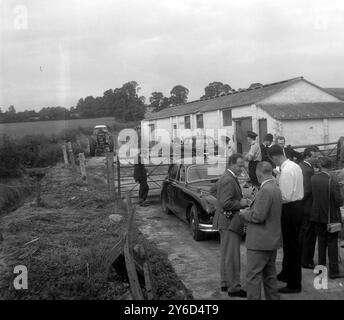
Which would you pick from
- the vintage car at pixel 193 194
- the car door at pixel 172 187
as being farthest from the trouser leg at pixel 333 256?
the car door at pixel 172 187

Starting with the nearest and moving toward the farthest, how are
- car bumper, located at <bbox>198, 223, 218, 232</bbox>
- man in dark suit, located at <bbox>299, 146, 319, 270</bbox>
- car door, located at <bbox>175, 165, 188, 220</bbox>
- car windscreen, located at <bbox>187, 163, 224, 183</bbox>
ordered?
man in dark suit, located at <bbox>299, 146, 319, 270</bbox>
car bumper, located at <bbox>198, 223, 218, 232</bbox>
car door, located at <bbox>175, 165, 188, 220</bbox>
car windscreen, located at <bbox>187, 163, 224, 183</bbox>

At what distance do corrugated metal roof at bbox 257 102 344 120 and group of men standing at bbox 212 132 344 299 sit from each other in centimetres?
1793

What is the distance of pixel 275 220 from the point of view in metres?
4.80

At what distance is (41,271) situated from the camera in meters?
5.70

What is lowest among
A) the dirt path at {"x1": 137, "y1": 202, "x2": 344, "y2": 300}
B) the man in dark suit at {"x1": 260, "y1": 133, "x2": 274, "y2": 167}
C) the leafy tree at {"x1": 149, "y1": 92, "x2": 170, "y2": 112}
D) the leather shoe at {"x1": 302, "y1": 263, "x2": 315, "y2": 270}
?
the dirt path at {"x1": 137, "y1": 202, "x2": 344, "y2": 300}

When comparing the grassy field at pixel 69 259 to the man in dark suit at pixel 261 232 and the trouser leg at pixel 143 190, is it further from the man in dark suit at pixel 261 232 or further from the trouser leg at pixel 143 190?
the trouser leg at pixel 143 190

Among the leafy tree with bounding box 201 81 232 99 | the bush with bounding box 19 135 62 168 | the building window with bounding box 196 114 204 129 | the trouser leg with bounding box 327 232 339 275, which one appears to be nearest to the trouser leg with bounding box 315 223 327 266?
the trouser leg with bounding box 327 232 339 275

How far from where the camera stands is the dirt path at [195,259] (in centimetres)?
557

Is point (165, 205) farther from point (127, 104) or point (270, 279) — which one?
point (127, 104)

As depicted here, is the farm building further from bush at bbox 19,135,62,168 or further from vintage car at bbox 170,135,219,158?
bush at bbox 19,135,62,168

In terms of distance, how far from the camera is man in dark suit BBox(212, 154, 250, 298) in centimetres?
546

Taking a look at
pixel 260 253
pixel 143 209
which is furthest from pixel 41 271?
pixel 143 209
